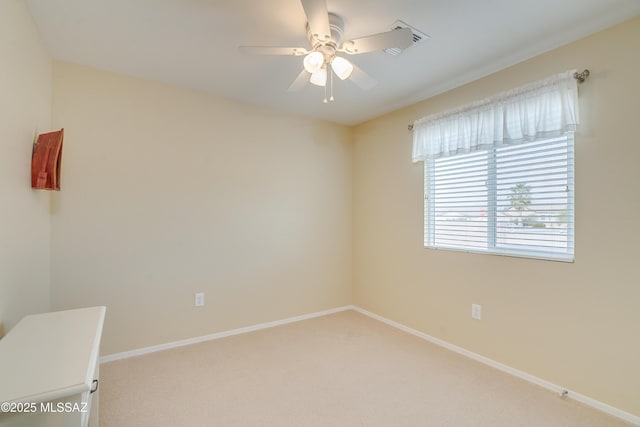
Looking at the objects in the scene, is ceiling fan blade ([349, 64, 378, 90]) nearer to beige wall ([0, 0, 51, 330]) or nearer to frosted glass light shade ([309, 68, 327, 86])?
frosted glass light shade ([309, 68, 327, 86])

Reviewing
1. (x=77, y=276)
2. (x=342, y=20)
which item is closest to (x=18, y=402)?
(x=77, y=276)

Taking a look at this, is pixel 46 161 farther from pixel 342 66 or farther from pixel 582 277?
pixel 582 277

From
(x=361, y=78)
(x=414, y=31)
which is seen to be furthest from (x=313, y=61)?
(x=414, y=31)

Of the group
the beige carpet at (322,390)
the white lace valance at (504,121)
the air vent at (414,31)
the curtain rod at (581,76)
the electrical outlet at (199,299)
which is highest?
the air vent at (414,31)

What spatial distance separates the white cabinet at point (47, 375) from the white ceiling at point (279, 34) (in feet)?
5.79

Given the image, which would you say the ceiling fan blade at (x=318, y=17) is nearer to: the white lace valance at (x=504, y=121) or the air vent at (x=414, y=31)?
the air vent at (x=414, y=31)

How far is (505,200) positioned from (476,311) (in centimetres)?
96

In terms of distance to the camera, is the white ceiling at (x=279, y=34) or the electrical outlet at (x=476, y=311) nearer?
the white ceiling at (x=279, y=34)

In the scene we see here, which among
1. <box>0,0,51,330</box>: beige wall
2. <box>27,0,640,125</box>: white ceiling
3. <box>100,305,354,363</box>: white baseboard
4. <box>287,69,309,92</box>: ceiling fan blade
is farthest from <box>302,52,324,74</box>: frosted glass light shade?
<box>100,305,354,363</box>: white baseboard

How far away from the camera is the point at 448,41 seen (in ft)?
6.59

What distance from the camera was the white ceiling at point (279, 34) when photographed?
5.51ft

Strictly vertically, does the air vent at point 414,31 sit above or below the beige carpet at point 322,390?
above

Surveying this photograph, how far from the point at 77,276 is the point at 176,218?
33.4 inches

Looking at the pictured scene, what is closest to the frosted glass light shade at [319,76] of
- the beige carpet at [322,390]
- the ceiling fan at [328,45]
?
the ceiling fan at [328,45]
